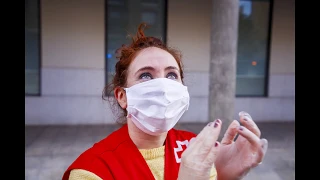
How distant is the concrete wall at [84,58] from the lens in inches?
274

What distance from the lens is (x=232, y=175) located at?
1449mm

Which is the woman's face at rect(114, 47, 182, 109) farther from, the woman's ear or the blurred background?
the blurred background

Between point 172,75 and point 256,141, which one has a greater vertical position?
point 172,75

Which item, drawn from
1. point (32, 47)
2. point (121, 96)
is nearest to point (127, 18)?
point (32, 47)

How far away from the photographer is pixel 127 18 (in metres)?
7.33

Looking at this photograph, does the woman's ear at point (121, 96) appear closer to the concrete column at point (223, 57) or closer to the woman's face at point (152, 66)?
the woman's face at point (152, 66)

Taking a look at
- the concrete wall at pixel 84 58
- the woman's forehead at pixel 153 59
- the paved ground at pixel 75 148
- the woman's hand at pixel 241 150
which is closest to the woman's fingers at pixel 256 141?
the woman's hand at pixel 241 150

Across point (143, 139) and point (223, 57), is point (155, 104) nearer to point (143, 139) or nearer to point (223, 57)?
point (143, 139)

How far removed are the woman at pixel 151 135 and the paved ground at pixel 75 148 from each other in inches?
120

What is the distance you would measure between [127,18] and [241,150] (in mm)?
6402

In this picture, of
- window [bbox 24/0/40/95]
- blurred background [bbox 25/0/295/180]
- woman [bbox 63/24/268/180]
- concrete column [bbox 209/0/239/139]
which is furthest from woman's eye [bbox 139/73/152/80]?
window [bbox 24/0/40/95]

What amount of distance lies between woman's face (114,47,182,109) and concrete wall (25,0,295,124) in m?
5.21

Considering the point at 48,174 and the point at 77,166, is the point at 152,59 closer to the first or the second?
the point at 77,166

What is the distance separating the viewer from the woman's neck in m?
1.51
